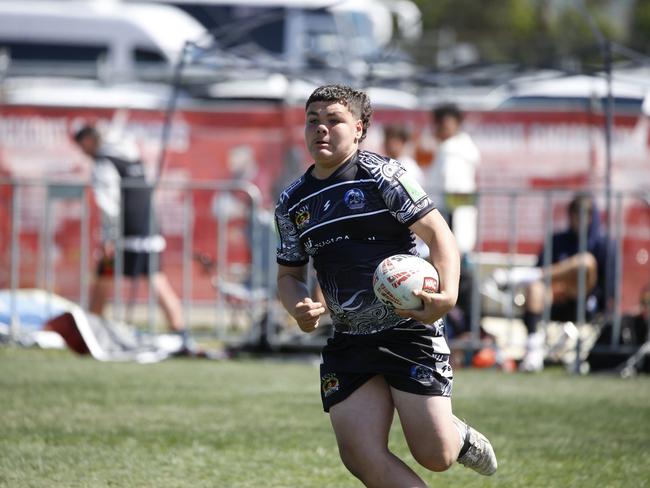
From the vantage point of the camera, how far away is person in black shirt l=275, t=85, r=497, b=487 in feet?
15.9

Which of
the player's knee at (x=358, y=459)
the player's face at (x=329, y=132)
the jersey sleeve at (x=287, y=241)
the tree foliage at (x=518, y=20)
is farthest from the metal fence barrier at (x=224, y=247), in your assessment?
the tree foliage at (x=518, y=20)

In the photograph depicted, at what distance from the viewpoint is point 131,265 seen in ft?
38.9

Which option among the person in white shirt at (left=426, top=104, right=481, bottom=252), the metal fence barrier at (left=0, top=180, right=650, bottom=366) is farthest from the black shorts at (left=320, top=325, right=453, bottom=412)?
the person in white shirt at (left=426, top=104, right=481, bottom=252)

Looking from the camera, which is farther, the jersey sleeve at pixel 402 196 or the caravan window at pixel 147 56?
the caravan window at pixel 147 56

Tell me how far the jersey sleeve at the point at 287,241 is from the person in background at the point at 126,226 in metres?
6.38

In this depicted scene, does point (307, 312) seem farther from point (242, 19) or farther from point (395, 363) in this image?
point (242, 19)

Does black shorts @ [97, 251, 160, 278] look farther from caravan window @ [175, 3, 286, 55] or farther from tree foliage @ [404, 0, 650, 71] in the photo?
tree foliage @ [404, 0, 650, 71]

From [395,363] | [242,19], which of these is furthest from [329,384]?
[242,19]

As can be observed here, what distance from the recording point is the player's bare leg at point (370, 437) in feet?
15.7

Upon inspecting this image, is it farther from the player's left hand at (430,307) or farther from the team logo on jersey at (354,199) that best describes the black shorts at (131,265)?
the player's left hand at (430,307)

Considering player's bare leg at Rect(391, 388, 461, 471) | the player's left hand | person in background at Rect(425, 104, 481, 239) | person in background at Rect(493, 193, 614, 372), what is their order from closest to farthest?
the player's left hand < player's bare leg at Rect(391, 388, 461, 471) < person in background at Rect(493, 193, 614, 372) < person in background at Rect(425, 104, 481, 239)

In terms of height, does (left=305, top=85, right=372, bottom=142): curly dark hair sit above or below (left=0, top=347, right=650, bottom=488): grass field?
above

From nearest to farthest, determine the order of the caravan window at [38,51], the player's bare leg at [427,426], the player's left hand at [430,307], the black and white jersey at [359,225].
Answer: the player's left hand at [430,307] → the player's bare leg at [427,426] → the black and white jersey at [359,225] → the caravan window at [38,51]

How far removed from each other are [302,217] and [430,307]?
2.61ft
